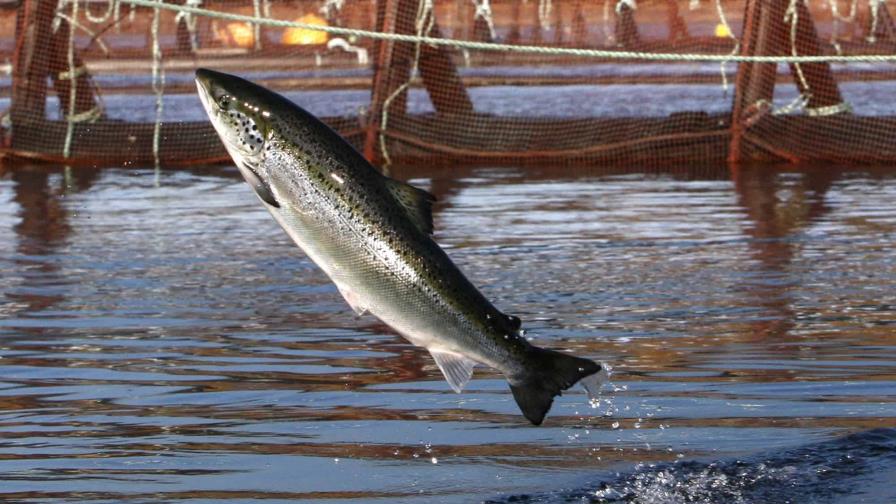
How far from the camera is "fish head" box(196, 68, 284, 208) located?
4.86 meters

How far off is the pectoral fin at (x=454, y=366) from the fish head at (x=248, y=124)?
646 mm

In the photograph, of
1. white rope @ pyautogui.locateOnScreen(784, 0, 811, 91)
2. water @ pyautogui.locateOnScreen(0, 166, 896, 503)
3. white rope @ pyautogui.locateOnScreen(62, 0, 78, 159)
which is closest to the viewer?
water @ pyautogui.locateOnScreen(0, 166, 896, 503)

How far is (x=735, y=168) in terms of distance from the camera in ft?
59.7

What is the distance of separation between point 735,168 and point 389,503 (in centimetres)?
1281

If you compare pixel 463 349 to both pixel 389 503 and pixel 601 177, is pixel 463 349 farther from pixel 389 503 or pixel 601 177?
pixel 601 177

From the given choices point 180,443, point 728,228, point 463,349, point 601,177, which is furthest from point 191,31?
point 463,349

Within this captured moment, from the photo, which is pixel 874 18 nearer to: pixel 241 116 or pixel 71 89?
pixel 71 89

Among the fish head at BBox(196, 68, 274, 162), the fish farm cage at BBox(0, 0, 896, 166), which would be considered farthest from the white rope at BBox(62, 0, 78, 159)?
the fish head at BBox(196, 68, 274, 162)

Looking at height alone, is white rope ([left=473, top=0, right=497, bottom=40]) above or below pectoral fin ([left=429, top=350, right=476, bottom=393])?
below

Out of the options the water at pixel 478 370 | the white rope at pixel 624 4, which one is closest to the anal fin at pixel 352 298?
the water at pixel 478 370

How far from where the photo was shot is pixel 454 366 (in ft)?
16.6

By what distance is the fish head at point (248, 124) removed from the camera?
4.86 m

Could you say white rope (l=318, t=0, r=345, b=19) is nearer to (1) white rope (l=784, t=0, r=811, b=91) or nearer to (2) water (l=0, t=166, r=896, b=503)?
(1) white rope (l=784, t=0, r=811, b=91)

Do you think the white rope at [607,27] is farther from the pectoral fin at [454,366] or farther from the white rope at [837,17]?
the pectoral fin at [454,366]
